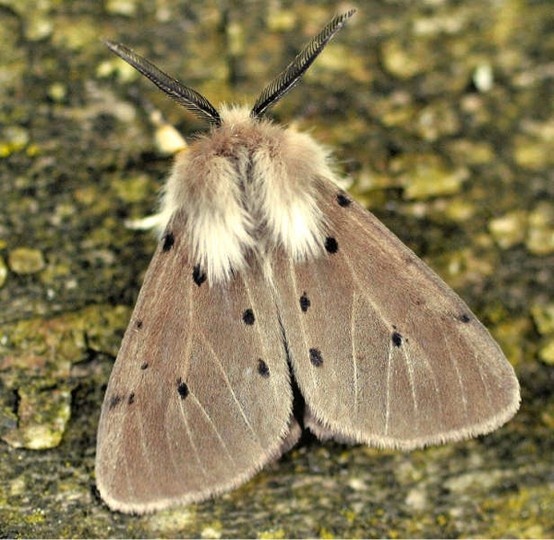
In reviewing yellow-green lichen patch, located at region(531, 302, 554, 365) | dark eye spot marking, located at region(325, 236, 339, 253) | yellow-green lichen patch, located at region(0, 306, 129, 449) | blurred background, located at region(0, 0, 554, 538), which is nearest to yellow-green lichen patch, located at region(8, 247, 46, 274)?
blurred background, located at region(0, 0, 554, 538)

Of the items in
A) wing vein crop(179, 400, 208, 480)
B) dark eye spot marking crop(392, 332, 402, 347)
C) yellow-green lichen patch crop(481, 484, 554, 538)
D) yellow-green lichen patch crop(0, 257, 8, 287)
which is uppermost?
dark eye spot marking crop(392, 332, 402, 347)

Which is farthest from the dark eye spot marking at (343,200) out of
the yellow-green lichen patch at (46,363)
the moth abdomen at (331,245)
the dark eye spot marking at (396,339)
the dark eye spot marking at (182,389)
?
the yellow-green lichen patch at (46,363)

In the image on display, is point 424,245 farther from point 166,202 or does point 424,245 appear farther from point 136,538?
point 136,538

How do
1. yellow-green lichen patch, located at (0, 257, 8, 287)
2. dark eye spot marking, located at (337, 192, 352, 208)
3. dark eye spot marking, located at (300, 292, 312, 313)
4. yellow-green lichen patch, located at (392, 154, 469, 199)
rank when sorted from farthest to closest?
yellow-green lichen patch, located at (392, 154, 469, 199) < yellow-green lichen patch, located at (0, 257, 8, 287) < dark eye spot marking, located at (337, 192, 352, 208) < dark eye spot marking, located at (300, 292, 312, 313)

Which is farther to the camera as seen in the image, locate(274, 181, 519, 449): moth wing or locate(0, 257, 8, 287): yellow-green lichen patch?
locate(0, 257, 8, 287): yellow-green lichen patch

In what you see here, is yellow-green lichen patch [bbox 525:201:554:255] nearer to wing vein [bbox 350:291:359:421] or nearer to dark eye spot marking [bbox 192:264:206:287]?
wing vein [bbox 350:291:359:421]

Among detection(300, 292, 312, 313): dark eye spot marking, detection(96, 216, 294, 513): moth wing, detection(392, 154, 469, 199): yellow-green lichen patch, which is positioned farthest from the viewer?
detection(392, 154, 469, 199): yellow-green lichen patch

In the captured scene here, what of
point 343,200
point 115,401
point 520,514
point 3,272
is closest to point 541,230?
point 343,200
